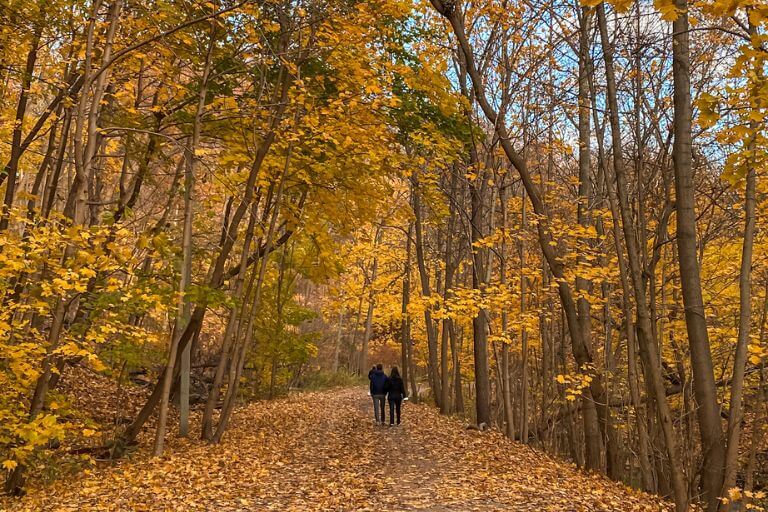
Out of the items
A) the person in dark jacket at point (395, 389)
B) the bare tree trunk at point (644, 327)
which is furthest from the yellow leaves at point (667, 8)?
the person in dark jacket at point (395, 389)

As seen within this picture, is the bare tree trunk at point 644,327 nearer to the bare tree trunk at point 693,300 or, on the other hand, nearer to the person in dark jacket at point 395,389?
the bare tree trunk at point 693,300

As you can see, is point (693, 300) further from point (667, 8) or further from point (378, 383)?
point (378, 383)

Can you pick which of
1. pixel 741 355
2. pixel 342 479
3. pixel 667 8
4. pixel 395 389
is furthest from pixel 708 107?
pixel 395 389

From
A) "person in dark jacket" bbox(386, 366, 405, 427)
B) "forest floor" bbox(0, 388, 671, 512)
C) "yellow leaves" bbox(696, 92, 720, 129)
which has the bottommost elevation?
"forest floor" bbox(0, 388, 671, 512)

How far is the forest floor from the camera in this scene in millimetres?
6410

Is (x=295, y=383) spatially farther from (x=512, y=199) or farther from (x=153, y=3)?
(x=153, y=3)

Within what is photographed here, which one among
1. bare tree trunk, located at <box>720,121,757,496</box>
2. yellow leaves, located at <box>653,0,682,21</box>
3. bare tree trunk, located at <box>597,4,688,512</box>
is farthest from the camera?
bare tree trunk, located at <box>597,4,688,512</box>

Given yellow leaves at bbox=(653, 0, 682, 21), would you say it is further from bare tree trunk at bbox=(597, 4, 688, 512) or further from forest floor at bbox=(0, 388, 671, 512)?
forest floor at bbox=(0, 388, 671, 512)

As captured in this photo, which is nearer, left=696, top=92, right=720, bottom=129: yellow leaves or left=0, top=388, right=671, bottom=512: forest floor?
left=696, top=92, right=720, bottom=129: yellow leaves

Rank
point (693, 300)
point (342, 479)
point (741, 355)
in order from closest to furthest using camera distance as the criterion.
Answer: point (741, 355)
point (693, 300)
point (342, 479)

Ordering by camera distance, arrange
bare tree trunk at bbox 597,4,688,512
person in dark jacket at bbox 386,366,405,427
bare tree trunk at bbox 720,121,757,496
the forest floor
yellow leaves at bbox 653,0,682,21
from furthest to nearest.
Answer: person in dark jacket at bbox 386,366,405,427 < the forest floor < bare tree trunk at bbox 597,4,688,512 < bare tree trunk at bbox 720,121,757,496 < yellow leaves at bbox 653,0,682,21

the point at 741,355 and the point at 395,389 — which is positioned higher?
the point at 741,355

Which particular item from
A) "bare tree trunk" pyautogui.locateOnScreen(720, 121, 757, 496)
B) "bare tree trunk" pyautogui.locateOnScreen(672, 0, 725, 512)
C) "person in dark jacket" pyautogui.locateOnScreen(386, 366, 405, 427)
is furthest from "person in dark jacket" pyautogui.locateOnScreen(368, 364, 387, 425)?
"bare tree trunk" pyautogui.locateOnScreen(720, 121, 757, 496)

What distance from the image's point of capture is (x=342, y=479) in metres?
7.66
